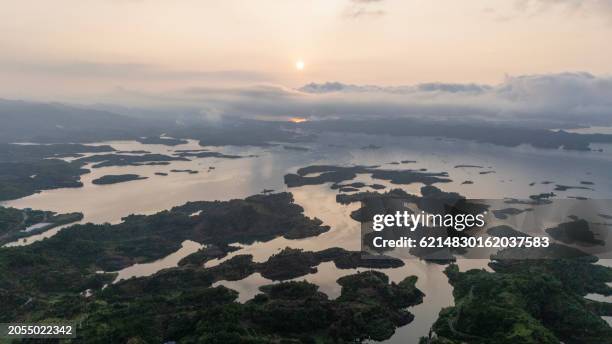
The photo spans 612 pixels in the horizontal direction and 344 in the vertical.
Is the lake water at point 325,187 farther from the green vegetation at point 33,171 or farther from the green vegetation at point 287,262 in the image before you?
the green vegetation at point 33,171

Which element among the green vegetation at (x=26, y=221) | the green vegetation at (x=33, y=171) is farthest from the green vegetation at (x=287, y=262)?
the green vegetation at (x=33, y=171)

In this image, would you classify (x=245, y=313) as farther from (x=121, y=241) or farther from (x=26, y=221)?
(x=26, y=221)

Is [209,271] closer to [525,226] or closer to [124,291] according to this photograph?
[124,291]

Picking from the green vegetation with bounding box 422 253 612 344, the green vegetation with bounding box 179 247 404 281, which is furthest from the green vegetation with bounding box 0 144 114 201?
the green vegetation with bounding box 422 253 612 344

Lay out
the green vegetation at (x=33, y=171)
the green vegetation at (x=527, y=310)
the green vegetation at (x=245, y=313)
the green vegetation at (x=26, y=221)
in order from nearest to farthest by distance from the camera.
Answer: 1. the green vegetation at (x=527, y=310)
2. the green vegetation at (x=245, y=313)
3. the green vegetation at (x=26, y=221)
4. the green vegetation at (x=33, y=171)

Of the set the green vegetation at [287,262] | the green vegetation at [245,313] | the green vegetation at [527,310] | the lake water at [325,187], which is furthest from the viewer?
the lake water at [325,187]

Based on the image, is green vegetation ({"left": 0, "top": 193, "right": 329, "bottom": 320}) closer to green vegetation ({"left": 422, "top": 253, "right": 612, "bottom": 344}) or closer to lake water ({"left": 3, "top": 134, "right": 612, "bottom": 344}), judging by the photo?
lake water ({"left": 3, "top": 134, "right": 612, "bottom": 344})

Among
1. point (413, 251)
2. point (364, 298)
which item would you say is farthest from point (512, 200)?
point (364, 298)

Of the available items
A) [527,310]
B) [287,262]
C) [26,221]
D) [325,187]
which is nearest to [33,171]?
[26,221]
